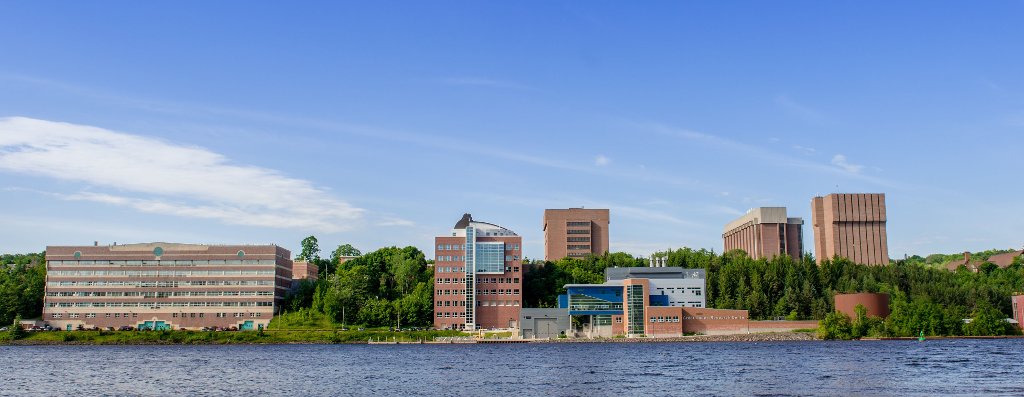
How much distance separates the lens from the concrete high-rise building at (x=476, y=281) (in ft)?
565

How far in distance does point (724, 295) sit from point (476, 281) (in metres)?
46.8

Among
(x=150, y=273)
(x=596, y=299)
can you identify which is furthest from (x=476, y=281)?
(x=150, y=273)

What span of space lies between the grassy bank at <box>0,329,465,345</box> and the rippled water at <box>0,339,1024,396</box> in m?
37.5

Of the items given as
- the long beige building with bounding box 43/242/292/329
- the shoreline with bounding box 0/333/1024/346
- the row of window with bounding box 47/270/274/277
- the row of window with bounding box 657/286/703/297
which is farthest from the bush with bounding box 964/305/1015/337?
the row of window with bounding box 47/270/274/277

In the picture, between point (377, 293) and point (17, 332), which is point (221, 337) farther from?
point (17, 332)

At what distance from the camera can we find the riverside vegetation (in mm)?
155625

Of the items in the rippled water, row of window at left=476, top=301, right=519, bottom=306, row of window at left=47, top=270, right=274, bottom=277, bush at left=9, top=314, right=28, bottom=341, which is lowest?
the rippled water

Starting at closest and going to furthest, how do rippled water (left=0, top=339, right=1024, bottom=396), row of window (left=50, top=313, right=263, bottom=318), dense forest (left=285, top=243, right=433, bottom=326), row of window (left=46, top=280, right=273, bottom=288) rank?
rippled water (left=0, top=339, right=1024, bottom=396)
dense forest (left=285, top=243, right=433, bottom=326)
row of window (left=50, top=313, right=263, bottom=318)
row of window (left=46, top=280, right=273, bottom=288)

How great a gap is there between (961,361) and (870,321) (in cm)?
6340

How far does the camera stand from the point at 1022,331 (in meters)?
160

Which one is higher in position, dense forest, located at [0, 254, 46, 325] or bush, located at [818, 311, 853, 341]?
dense forest, located at [0, 254, 46, 325]

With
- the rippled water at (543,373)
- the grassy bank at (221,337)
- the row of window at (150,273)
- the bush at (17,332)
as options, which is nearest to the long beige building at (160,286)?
the row of window at (150,273)

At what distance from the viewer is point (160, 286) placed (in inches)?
7042

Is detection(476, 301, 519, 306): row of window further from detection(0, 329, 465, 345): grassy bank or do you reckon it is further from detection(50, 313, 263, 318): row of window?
detection(50, 313, 263, 318): row of window
